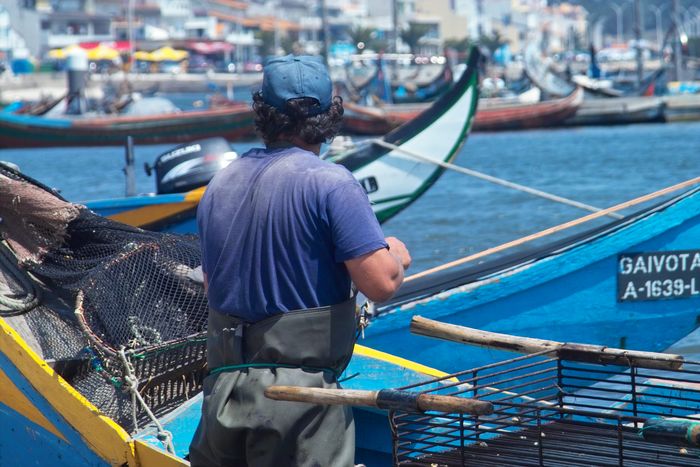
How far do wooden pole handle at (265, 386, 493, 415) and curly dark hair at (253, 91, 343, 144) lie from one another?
603mm

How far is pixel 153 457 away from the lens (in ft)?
12.7

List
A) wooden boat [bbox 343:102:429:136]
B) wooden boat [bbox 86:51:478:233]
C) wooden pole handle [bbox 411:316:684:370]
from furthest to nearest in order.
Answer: wooden boat [bbox 343:102:429:136] < wooden boat [bbox 86:51:478:233] < wooden pole handle [bbox 411:316:684:370]

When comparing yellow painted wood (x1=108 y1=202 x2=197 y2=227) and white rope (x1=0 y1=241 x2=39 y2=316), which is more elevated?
white rope (x1=0 y1=241 x2=39 y2=316)

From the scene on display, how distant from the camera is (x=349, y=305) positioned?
9.20ft

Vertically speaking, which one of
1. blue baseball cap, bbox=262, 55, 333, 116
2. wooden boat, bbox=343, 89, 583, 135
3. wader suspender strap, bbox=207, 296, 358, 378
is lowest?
wooden boat, bbox=343, 89, 583, 135

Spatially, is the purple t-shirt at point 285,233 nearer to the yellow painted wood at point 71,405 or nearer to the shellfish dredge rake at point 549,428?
the shellfish dredge rake at point 549,428

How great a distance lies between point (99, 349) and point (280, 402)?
1.56m

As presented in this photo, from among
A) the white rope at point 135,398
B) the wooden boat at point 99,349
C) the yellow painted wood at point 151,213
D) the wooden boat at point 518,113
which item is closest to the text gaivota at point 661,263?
the wooden boat at point 99,349

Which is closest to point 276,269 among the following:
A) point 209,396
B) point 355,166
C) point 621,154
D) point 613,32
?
point 209,396

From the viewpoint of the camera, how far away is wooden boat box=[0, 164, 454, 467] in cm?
409

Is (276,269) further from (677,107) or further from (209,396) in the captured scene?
(677,107)

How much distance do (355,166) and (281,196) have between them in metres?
7.17

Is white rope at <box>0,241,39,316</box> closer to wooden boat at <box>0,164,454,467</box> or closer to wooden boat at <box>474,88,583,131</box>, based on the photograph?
wooden boat at <box>0,164,454,467</box>

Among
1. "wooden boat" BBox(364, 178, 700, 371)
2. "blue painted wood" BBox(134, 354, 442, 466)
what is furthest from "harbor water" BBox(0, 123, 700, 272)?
"blue painted wood" BBox(134, 354, 442, 466)
